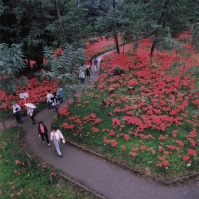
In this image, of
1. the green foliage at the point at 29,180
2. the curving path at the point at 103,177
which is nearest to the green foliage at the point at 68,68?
the curving path at the point at 103,177

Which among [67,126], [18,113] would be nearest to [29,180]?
[67,126]

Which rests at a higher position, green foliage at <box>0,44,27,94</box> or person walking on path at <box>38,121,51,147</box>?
green foliage at <box>0,44,27,94</box>

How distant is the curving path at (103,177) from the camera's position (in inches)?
402

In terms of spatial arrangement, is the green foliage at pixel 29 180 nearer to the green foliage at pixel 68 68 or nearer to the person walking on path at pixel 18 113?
the person walking on path at pixel 18 113

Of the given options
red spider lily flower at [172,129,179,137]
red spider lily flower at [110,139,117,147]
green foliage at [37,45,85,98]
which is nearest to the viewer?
red spider lily flower at [110,139,117,147]

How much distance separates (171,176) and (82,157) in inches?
194

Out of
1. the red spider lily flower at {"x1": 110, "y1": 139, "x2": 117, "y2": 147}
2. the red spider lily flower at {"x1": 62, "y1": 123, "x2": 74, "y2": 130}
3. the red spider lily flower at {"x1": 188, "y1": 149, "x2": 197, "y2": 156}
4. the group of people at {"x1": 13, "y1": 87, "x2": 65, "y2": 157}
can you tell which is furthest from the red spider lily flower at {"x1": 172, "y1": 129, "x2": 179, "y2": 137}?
the group of people at {"x1": 13, "y1": 87, "x2": 65, "y2": 157}

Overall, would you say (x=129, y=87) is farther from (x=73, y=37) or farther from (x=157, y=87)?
(x=73, y=37)

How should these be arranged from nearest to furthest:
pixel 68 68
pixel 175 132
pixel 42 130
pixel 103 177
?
1. pixel 103 177
2. pixel 42 130
3. pixel 175 132
4. pixel 68 68

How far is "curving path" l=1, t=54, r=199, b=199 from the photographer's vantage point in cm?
1021

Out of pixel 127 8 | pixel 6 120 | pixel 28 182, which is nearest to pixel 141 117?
pixel 28 182

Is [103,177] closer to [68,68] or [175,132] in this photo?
[175,132]

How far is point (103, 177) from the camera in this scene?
1117 centimetres

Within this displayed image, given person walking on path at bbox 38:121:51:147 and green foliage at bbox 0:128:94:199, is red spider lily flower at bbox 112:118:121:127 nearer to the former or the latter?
person walking on path at bbox 38:121:51:147
